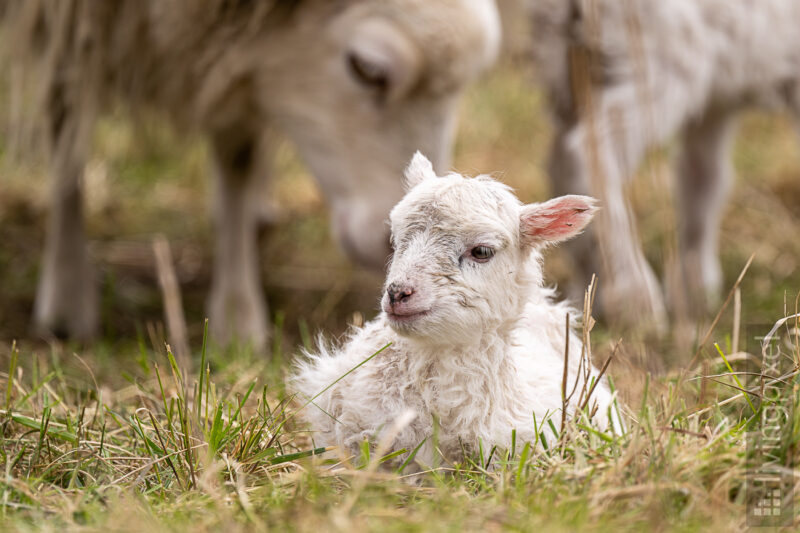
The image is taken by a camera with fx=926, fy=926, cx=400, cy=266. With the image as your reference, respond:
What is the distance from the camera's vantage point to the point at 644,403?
1557 millimetres

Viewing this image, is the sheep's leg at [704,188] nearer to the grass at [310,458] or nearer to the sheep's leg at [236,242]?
the grass at [310,458]

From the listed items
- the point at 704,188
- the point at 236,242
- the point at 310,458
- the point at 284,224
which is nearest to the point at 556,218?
the point at 310,458

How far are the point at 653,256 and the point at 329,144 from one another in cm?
240

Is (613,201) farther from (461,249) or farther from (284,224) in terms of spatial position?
(284,224)

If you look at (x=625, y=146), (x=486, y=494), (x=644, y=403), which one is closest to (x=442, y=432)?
(x=486, y=494)

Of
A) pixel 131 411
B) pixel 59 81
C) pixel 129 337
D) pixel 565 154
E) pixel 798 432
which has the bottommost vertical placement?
pixel 129 337

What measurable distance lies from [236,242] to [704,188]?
89.2 inches

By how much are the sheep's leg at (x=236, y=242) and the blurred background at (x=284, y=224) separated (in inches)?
5.3

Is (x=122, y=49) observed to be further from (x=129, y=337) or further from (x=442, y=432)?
(x=442, y=432)

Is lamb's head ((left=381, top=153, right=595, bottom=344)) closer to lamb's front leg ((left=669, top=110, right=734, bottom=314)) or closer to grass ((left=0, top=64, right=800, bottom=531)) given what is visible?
grass ((left=0, top=64, right=800, bottom=531))

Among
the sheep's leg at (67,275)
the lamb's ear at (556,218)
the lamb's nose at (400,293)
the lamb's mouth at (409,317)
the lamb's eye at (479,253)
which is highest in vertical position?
the lamb's ear at (556,218)

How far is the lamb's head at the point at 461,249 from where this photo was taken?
4.82ft

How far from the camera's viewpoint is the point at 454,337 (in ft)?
4.98

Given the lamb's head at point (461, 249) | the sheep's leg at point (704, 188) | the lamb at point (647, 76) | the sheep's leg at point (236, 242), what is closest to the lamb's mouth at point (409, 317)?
the lamb's head at point (461, 249)
